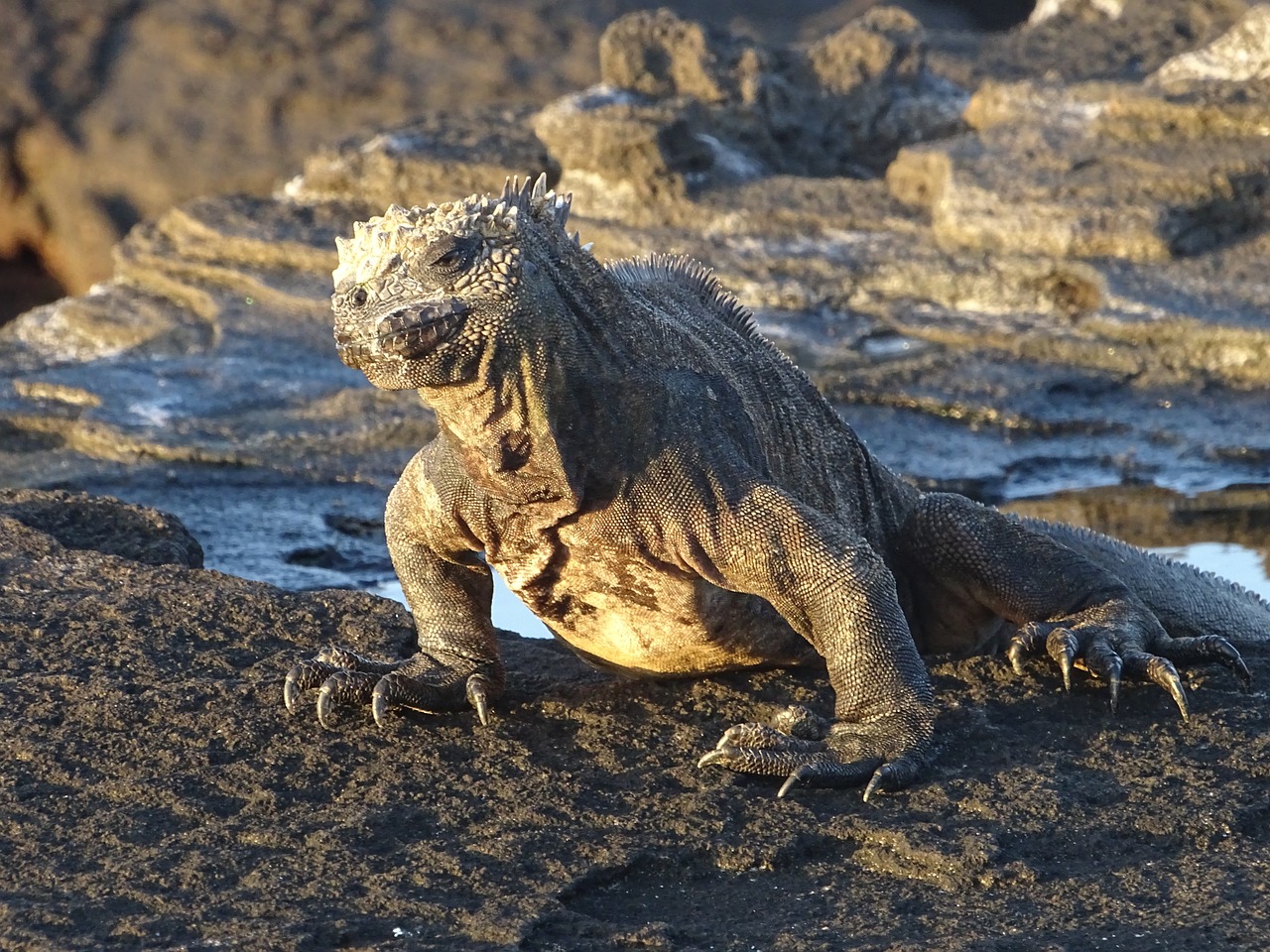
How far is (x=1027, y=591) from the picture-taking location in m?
4.92

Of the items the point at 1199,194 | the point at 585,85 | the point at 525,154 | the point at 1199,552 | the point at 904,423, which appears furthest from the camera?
the point at 585,85

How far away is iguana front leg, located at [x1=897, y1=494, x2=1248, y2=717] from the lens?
4.64 meters

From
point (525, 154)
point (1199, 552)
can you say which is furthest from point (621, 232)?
point (1199, 552)

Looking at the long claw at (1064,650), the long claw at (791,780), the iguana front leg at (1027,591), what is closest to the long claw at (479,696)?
the long claw at (791,780)

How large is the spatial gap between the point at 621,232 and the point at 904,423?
2137 mm

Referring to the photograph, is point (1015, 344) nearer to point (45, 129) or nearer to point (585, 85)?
point (585, 85)

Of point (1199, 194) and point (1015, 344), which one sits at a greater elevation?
point (1199, 194)

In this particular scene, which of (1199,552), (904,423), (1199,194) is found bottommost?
(1199,552)

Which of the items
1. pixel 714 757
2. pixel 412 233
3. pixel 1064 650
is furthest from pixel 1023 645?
pixel 412 233

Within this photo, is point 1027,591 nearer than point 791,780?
No

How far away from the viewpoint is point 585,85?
15500 millimetres

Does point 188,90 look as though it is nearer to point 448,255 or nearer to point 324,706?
point 324,706

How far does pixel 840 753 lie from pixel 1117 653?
89cm

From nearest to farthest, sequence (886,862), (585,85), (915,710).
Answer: (886,862) → (915,710) → (585,85)
